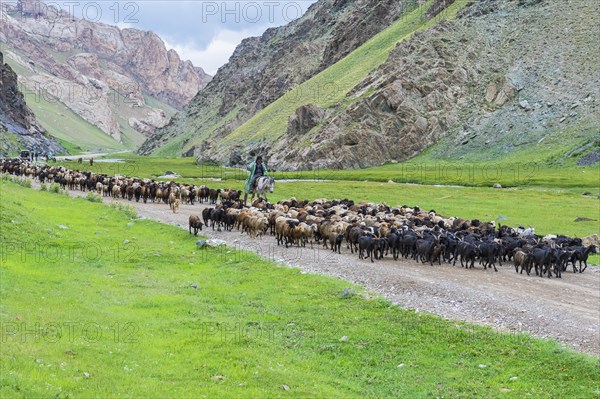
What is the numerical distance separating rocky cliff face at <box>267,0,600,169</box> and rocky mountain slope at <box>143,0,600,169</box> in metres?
0.17

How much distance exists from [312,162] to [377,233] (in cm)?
7438

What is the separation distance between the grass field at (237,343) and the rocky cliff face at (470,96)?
3091 inches

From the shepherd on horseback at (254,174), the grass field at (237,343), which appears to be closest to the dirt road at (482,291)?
the grass field at (237,343)

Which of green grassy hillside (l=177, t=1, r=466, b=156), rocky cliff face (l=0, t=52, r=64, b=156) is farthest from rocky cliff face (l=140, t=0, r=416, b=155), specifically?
rocky cliff face (l=0, t=52, r=64, b=156)

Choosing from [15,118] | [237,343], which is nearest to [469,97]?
[237,343]

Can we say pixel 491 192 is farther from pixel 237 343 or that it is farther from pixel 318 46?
pixel 318 46

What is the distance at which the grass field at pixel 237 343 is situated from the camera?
1062cm

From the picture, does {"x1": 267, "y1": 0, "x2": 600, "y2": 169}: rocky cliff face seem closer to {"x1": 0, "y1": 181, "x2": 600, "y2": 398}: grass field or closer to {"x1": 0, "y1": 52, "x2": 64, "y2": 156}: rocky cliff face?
{"x1": 0, "y1": 52, "x2": 64, "y2": 156}: rocky cliff face

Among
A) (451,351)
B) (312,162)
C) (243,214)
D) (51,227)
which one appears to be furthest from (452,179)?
(451,351)

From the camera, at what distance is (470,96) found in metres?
106

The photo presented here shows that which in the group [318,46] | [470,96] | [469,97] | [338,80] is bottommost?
[469,97]

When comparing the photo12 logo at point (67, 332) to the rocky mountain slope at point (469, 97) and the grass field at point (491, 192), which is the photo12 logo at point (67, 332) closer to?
the grass field at point (491, 192)

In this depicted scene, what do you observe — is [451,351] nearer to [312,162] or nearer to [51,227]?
[51,227]

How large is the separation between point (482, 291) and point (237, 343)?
860 cm
